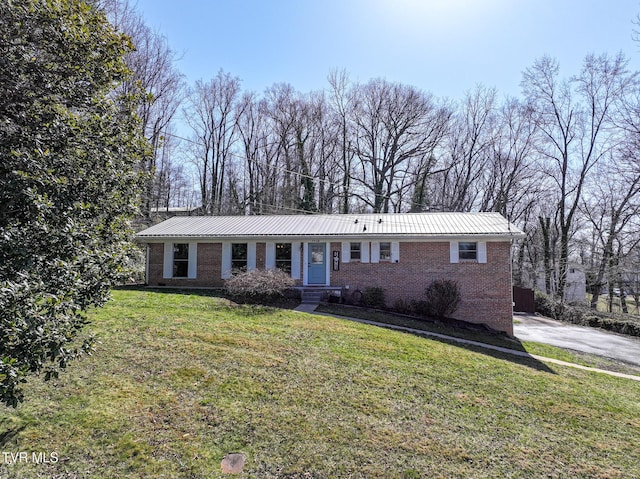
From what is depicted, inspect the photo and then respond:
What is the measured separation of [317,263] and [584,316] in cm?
1485

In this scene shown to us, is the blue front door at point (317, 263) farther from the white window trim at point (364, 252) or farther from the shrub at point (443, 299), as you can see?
the shrub at point (443, 299)

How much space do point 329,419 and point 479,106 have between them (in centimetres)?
Answer: 3053

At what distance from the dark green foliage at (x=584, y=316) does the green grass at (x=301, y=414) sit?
38.1 ft

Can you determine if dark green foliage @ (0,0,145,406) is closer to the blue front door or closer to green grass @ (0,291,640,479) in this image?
green grass @ (0,291,640,479)

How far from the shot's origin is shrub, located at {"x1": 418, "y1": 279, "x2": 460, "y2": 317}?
1348 cm

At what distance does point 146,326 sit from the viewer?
24.3 ft

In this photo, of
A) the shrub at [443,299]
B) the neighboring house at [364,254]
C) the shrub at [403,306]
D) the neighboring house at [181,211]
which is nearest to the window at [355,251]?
the neighboring house at [364,254]

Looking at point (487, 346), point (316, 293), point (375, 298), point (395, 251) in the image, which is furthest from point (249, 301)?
point (487, 346)

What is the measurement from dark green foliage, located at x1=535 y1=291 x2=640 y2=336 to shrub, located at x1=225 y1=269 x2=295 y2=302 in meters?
15.7

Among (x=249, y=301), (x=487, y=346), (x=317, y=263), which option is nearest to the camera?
(x=487, y=346)

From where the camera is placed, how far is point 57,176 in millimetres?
3305

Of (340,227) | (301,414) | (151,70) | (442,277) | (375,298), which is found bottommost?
(301,414)

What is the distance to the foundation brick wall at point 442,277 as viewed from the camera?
13.6 m

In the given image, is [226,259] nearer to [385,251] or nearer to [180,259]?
[180,259]
